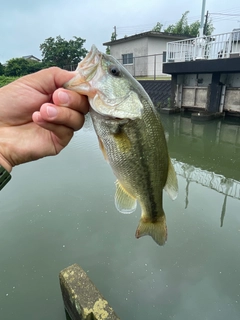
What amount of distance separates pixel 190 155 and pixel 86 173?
3.21m

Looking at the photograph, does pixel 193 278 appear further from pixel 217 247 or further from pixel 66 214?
pixel 66 214

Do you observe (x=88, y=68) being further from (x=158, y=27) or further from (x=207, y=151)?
(x=158, y=27)

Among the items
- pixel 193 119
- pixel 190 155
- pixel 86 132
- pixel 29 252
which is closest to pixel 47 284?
pixel 29 252

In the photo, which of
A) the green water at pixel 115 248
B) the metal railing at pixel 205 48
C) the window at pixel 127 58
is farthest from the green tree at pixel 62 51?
the green water at pixel 115 248

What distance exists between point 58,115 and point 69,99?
4.6 inches

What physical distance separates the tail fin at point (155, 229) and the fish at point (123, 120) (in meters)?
0.24

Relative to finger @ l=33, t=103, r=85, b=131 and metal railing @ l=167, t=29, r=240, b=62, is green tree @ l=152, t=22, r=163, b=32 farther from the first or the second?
finger @ l=33, t=103, r=85, b=131

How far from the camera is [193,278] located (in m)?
3.20

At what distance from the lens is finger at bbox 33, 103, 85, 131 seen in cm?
146

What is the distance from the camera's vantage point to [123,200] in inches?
64.9

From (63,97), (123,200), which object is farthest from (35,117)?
(123,200)

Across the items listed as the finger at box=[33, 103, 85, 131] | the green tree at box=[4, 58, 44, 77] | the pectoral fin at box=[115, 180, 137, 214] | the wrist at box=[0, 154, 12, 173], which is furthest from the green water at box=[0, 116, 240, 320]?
the green tree at box=[4, 58, 44, 77]

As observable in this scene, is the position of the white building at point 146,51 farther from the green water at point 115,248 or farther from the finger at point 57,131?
the finger at point 57,131

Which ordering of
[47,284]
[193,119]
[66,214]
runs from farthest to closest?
[193,119] → [66,214] → [47,284]
